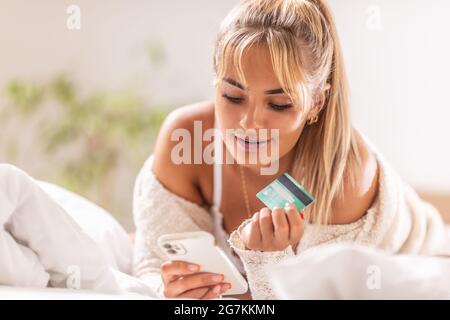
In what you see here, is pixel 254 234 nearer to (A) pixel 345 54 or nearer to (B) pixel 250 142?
(B) pixel 250 142

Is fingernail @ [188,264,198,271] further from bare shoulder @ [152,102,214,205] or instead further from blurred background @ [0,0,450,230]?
blurred background @ [0,0,450,230]

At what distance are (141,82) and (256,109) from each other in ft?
2.34

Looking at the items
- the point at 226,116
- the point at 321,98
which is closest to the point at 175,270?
the point at 226,116

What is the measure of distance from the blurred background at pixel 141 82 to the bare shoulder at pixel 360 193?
0.40m

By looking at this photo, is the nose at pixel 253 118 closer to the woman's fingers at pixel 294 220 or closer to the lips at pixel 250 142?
the lips at pixel 250 142

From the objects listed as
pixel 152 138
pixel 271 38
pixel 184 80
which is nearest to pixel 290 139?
pixel 271 38

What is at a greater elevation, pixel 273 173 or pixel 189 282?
pixel 273 173

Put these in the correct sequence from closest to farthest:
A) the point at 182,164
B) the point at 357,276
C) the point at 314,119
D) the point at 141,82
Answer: the point at 357,276 → the point at 314,119 → the point at 182,164 → the point at 141,82

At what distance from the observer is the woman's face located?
3.00 ft

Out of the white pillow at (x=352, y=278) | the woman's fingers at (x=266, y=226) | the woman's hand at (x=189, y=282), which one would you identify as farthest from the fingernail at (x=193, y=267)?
the white pillow at (x=352, y=278)

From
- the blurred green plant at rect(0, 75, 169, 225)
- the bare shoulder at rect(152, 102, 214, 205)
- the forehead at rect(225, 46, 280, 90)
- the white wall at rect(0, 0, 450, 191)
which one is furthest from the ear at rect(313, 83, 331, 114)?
the blurred green plant at rect(0, 75, 169, 225)

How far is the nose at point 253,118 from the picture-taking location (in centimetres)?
93

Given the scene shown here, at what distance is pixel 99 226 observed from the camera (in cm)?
114
